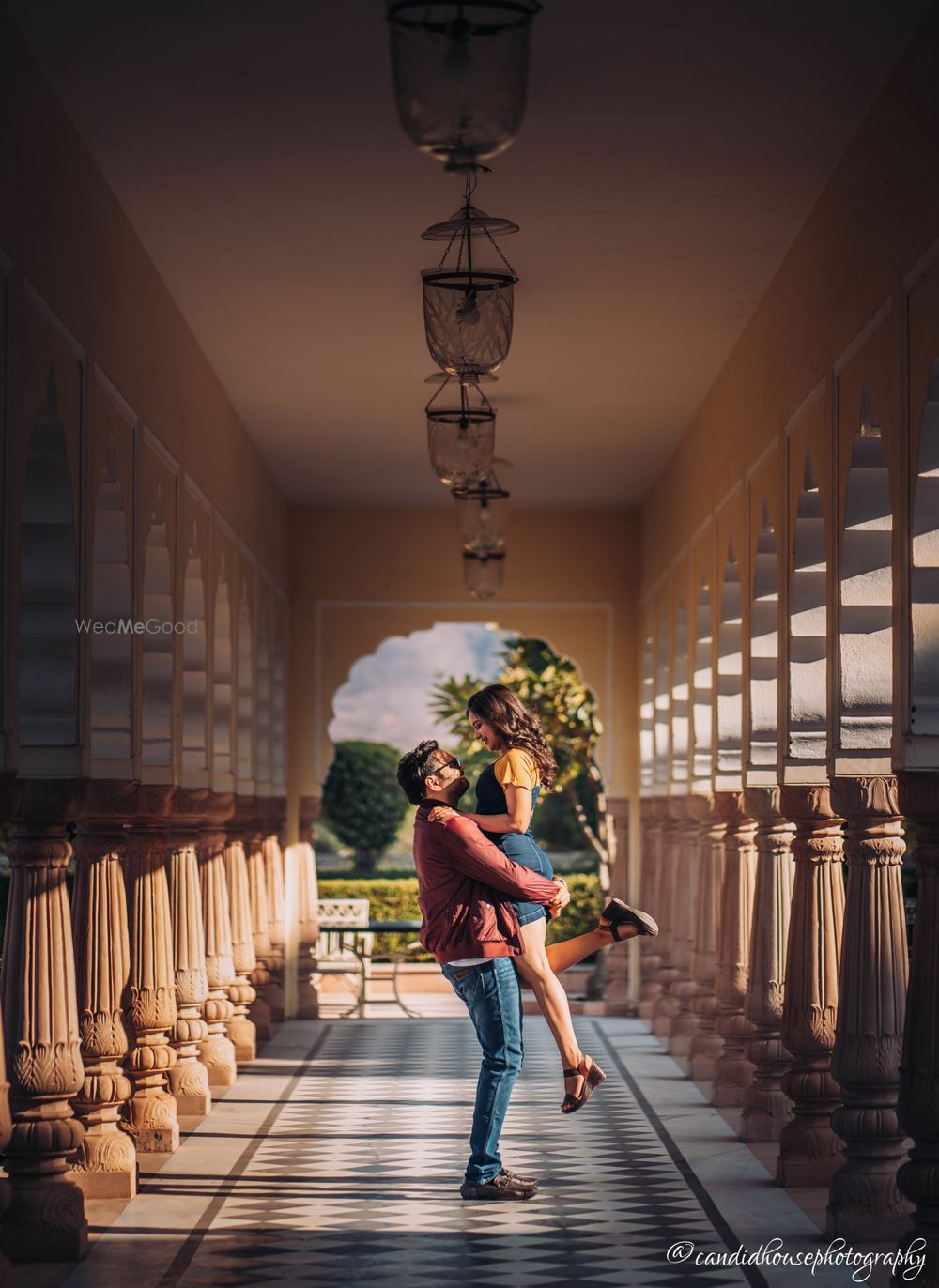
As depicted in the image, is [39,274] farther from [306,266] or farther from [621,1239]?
[621,1239]

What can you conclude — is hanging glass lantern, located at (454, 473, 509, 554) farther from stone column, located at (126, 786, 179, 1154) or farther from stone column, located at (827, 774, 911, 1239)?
stone column, located at (827, 774, 911, 1239)

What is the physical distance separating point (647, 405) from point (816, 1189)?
530cm

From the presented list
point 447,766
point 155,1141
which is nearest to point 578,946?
point 447,766

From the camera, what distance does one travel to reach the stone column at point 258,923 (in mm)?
12336

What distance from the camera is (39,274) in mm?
5703

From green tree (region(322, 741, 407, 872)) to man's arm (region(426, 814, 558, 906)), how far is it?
28.4 m


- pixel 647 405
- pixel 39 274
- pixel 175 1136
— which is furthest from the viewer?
pixel 647 405

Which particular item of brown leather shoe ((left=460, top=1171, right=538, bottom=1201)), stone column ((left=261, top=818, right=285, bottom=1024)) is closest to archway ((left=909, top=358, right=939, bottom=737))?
brown leather shoe ((left=460, top=1171, right=538, bottom=1201))

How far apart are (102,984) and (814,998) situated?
2802 millimetres

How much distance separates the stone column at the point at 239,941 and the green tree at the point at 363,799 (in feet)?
76.2

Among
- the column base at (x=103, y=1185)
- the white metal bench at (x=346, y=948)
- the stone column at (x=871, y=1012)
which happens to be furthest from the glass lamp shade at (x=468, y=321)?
the white metal bench at (x=346, y=948)

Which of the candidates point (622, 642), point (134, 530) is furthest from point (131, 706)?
point (622, 642)

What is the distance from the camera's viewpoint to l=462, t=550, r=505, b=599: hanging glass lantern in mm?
13607

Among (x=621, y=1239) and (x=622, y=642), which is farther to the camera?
(x=622, y=642)
